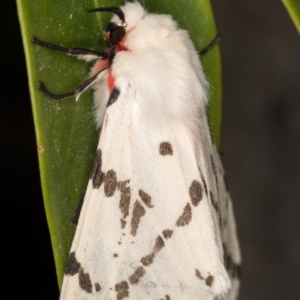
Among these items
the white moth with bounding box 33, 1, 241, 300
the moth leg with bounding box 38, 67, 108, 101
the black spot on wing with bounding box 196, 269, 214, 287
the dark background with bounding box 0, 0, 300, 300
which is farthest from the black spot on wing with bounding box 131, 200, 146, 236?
the dark background with bounding box 0, 0, 300, 300

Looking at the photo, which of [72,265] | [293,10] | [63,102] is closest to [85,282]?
[72,265]

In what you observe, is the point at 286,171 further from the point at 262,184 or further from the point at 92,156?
the point at 92,156

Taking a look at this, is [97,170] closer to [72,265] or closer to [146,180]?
[146,180]

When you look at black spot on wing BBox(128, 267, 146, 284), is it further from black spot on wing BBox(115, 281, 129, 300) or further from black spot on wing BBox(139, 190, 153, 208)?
black spot on wing BBox(139, 190, 153, 208)

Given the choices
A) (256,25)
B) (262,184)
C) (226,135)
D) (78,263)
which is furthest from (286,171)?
(78,263)

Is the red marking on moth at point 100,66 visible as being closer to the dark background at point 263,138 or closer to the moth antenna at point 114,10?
the moth antenna at point 114,10

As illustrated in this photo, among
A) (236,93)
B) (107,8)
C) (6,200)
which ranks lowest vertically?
(6,200)
